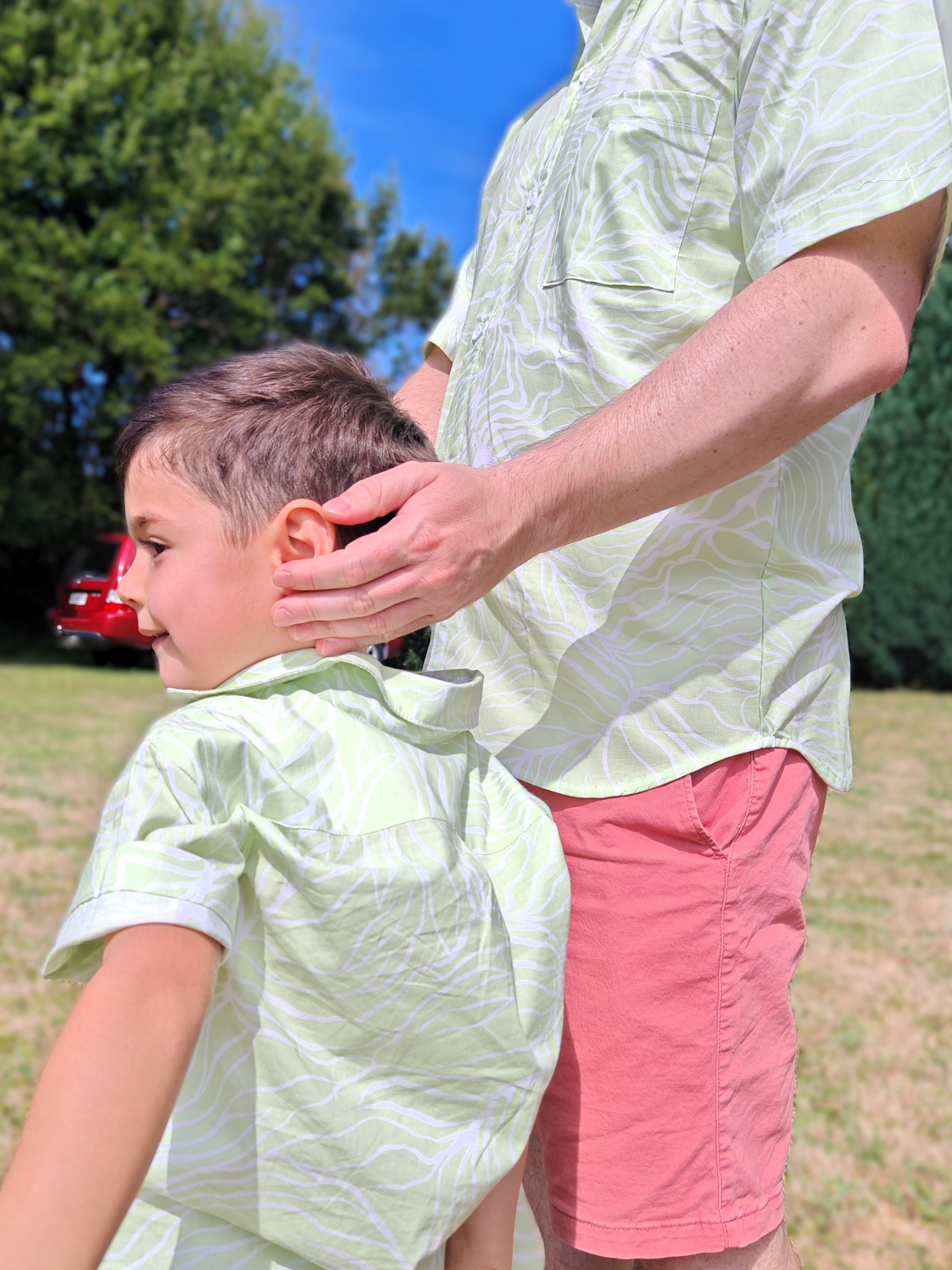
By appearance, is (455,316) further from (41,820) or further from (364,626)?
(41,820)

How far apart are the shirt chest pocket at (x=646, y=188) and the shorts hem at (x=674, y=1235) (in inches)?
43.5

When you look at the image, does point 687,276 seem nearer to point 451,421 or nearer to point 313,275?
point 451,421

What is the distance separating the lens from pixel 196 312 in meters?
18.3

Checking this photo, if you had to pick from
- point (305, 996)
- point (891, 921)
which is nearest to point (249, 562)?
point (305, 996)

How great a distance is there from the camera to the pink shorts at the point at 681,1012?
4.40 feet

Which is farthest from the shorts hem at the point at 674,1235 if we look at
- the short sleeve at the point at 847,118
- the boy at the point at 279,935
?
the short sleeve at the point at 847,118

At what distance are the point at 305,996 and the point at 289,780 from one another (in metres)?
0.21

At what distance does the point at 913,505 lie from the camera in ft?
41.0

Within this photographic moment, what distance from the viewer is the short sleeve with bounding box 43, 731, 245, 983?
95cm

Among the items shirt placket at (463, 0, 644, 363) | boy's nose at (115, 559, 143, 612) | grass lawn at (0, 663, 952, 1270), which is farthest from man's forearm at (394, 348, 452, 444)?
grass lawn at (0, 663, 952, 1270)

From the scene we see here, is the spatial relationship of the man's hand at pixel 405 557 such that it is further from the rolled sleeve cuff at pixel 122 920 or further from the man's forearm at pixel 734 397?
the rolled sleeve cuff at pixel 122 920

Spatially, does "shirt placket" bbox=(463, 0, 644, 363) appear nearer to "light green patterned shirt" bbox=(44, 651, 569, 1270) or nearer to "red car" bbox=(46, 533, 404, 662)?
"red car" bbox=(46, 533, 404, 662)

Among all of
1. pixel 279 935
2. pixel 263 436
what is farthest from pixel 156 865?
pixel 263 436

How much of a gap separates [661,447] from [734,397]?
9 centimetres
